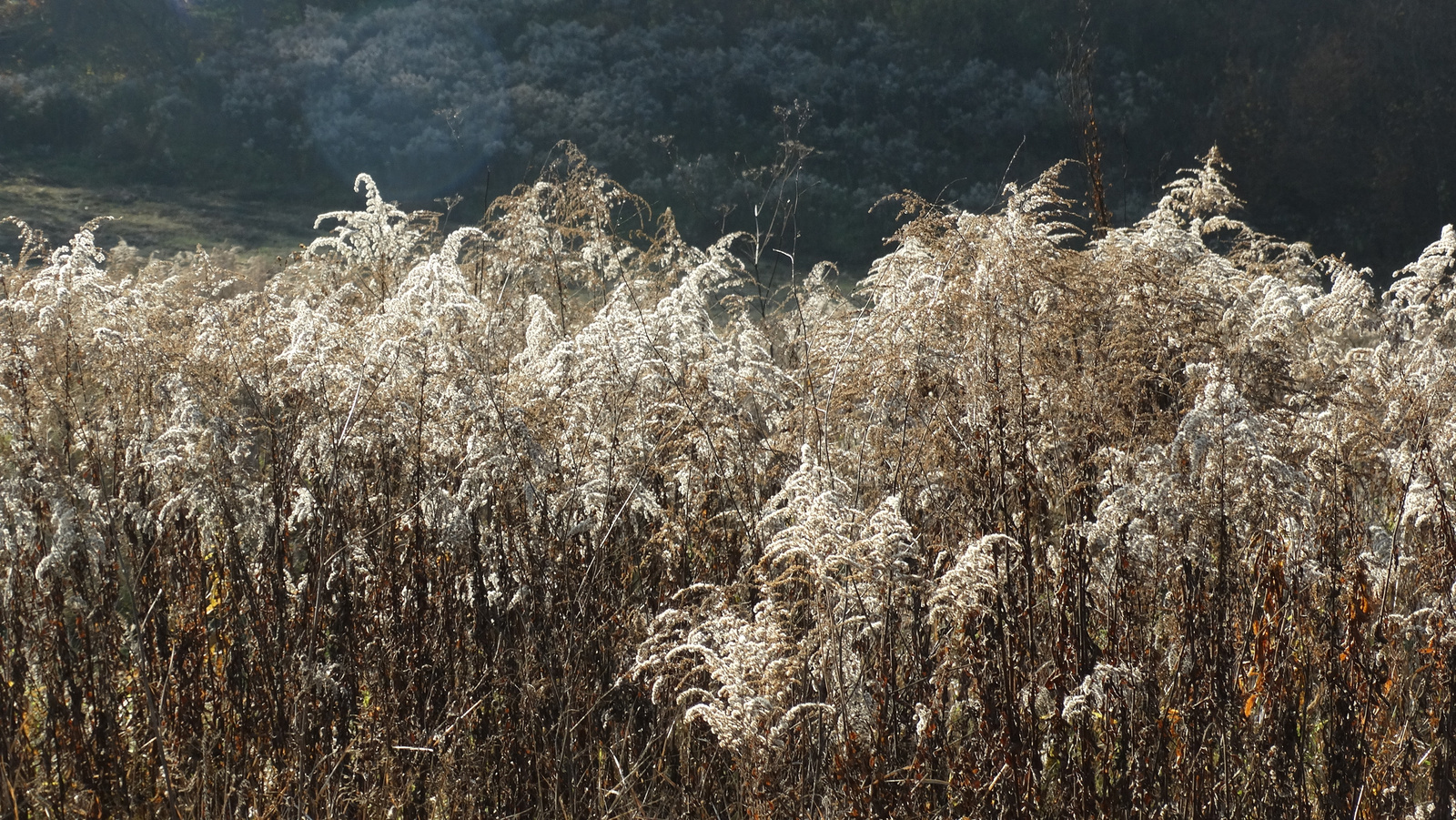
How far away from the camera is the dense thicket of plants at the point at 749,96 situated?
71.4ft

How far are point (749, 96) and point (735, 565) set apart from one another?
22.7m

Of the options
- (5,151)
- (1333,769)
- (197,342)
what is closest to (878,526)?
(1333,769)

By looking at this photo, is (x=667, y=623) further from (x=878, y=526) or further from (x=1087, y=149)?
(x=1087, y=149)

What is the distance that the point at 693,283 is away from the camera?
4.18 metres

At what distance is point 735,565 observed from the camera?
10.8 feet

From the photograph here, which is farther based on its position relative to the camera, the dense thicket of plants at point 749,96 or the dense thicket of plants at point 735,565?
the dense thicket of plants at point 749,96

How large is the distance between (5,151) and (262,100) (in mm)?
5138

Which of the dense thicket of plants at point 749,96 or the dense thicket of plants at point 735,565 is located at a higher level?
the dense thicket of plants at point 749,96

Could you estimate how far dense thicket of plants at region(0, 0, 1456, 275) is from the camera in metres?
21.8

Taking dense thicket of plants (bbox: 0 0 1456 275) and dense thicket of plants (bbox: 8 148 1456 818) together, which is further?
dense thicket of plants (bbox: 0 0 1456 275)

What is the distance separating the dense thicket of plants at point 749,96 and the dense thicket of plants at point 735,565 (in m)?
16.1

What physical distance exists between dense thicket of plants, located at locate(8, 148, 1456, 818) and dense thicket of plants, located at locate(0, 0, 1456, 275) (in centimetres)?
1609

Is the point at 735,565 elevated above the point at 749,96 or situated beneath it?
situated beneath

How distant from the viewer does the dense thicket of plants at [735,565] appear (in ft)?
7.69
